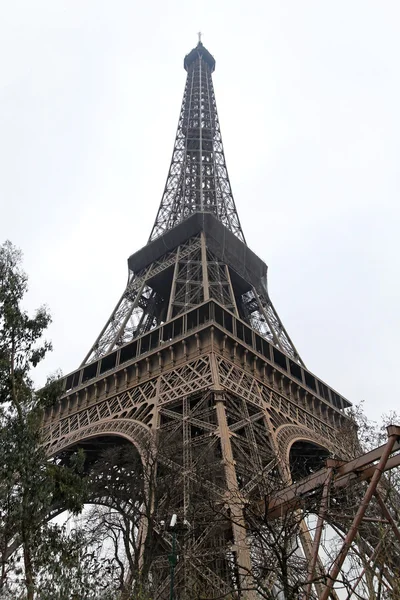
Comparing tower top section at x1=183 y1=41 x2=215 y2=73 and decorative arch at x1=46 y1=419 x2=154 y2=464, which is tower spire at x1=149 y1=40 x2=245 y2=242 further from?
decorative arch at x1=46 y1=419 x2=154 y2=464

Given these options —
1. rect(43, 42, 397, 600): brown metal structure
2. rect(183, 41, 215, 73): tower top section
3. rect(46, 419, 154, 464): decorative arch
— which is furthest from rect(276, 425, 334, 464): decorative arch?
rect(183, 41, 215, 73): tower top section

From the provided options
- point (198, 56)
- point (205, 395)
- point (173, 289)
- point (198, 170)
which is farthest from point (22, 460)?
point (198, 56)

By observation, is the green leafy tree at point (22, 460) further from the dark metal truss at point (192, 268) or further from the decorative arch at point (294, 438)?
the dark metal truss at point (192, 268)

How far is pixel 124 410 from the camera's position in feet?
92.4

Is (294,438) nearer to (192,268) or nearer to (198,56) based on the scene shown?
(192,268)

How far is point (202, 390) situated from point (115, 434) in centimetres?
491

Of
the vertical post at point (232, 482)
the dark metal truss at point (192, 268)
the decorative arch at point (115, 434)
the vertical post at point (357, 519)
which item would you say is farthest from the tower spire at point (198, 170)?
the vertical post at point (357, 519)

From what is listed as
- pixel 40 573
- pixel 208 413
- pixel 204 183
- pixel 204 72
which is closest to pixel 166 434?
pixel 208 413

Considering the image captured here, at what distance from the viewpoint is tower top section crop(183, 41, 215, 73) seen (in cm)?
7444

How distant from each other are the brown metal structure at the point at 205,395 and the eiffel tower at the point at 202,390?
8 cm

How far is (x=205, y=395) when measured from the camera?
24.2 metres

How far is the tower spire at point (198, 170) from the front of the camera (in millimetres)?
49656

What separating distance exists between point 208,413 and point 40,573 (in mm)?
11083

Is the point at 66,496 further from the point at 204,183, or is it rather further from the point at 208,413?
the point at 204,183
